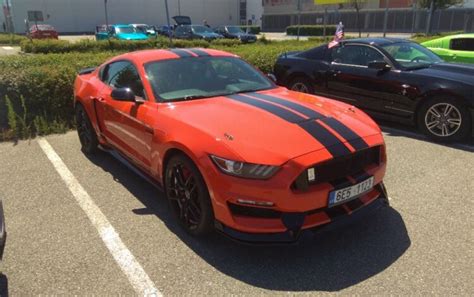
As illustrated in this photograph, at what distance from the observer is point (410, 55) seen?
723 cm

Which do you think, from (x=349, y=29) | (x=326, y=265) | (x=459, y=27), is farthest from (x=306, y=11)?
(x=326, y=265)

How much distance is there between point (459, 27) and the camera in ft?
149

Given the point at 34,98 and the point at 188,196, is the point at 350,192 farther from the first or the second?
the point at 34,98

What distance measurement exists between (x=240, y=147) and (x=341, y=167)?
0.81m

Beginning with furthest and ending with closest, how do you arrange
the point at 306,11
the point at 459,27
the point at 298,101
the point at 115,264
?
the point at 306,11 < the point at 459,27 < the point at 298,101 < the point at 115,264

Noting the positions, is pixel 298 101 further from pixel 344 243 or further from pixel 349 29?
pixel 349 29

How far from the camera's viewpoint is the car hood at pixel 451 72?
20.4 feet

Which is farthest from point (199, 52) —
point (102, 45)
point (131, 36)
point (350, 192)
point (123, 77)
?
point (131, 36)

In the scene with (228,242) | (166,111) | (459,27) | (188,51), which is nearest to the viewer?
(228,242)

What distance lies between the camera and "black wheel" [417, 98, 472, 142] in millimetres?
6062

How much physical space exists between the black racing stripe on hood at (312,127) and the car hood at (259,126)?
0.02 meters

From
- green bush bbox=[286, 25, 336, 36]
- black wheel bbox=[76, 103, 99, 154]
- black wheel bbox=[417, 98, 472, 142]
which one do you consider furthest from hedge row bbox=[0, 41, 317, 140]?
green bush bbox=[286, 25, 336, 36]

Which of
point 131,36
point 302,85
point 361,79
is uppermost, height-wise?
point 361,79

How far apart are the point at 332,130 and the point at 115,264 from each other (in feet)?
6.63
